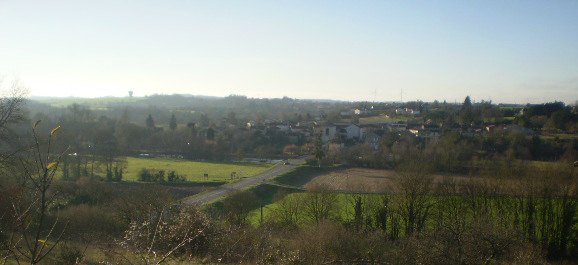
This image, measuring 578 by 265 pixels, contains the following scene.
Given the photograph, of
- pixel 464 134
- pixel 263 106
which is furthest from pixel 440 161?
pixel 263 106

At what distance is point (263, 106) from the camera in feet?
330

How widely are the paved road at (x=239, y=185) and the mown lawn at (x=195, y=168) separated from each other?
1.04 meters

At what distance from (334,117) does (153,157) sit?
94.3 feet

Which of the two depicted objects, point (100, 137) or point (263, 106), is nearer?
point (100, 137)

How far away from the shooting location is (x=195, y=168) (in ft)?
105

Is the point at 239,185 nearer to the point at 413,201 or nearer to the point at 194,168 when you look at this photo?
the point at 194,168

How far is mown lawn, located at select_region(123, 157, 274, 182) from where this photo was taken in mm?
27984

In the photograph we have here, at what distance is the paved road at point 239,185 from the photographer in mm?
20484

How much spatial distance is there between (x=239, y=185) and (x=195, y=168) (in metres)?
8.07

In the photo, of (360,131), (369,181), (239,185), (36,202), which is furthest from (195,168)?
(36,202)

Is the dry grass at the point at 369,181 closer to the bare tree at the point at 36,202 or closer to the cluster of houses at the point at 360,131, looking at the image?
the cluster of houses at the point at 360,131

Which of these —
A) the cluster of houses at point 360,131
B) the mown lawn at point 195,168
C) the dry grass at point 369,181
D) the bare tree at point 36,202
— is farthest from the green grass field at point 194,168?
the bare tree at point 36,202

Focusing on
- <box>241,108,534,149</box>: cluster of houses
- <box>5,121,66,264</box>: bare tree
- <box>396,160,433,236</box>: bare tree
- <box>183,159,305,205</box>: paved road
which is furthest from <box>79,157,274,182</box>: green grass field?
<box>5,121,66,264</box>: bare tree

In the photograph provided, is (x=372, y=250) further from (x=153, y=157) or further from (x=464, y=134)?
(x=153, y=157)
